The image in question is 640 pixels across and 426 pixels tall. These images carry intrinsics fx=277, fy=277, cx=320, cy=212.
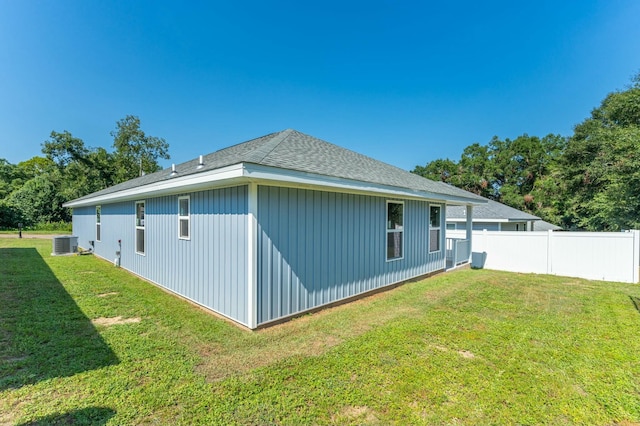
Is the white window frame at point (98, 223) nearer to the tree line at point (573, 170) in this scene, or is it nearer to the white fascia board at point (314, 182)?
the white fascia board at point (314, 182)

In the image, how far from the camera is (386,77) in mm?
14508

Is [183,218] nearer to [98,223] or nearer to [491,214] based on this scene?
[98,223]

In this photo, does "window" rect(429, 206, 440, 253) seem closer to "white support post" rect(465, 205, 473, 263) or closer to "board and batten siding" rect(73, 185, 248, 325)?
"white support post" rect(465, 205, 473, 263)

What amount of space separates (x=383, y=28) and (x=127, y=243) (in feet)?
42.4

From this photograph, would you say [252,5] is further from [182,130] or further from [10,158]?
[10,158]

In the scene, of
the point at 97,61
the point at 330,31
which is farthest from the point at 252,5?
the point at 97,61

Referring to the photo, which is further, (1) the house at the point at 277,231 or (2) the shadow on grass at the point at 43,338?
(1) the house at the point at 277,231

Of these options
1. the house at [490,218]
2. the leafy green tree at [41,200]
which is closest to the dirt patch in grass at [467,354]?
the house at [490,218]

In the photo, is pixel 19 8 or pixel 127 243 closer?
Result: pixel 19 8

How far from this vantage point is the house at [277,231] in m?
4.43

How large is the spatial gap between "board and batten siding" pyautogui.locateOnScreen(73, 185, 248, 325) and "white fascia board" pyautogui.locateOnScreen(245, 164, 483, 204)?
57cm

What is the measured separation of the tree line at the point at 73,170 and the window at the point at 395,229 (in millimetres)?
32221

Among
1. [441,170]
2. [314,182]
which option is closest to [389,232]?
[314,182]

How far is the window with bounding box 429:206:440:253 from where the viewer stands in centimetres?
884
